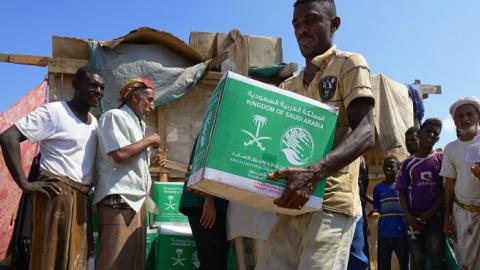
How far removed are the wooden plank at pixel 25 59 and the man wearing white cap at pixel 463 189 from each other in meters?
5.12

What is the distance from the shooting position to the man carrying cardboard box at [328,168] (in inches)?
79.0

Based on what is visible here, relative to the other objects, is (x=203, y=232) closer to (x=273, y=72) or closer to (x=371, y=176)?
(x=273, y=72)

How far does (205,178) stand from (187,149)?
569 cm

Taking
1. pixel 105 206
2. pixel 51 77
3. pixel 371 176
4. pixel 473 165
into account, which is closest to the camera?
pixel 105 206

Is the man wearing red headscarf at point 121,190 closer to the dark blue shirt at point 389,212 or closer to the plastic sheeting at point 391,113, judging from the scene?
the dark blue shirt at point 389,212

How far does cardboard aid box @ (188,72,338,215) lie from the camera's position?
6.19ft

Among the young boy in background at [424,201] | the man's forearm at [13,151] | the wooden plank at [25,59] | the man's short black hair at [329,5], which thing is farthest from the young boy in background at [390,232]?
the wooden plank at [25,59]

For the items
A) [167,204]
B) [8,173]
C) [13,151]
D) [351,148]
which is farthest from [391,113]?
[351,148]

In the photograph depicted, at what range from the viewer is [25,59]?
7.16 m

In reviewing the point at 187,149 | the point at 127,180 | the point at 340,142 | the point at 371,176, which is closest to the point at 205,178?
the point at 340,142

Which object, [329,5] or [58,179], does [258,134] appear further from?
[58,179]

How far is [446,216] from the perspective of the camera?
478cm

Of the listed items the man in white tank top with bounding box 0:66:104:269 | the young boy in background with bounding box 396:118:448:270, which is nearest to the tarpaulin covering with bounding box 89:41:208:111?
the man in white tank top with bounding box 0:66:104:269

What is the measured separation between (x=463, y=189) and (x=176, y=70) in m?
4.15
